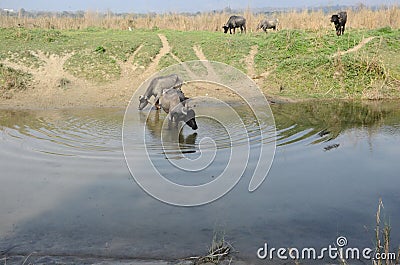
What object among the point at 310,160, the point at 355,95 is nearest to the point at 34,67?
the point at 355,95

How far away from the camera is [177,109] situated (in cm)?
956

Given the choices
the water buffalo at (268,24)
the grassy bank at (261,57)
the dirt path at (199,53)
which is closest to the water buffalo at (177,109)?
the grassy bank at (261,57)

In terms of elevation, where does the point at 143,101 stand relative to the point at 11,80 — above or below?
below

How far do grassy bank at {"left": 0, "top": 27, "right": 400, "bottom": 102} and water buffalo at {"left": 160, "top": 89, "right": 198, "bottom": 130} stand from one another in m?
4.87

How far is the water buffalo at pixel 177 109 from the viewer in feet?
30.6

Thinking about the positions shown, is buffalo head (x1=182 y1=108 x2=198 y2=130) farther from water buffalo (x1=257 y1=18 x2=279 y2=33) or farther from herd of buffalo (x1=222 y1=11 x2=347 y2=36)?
water buffalo (x1=257 y1=18 x2=279 y2=33)

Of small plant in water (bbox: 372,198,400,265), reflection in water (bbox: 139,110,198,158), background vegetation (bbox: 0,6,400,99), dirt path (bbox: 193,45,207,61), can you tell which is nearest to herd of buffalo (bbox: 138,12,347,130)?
reflection in water (bbox: 139,110,198,158)

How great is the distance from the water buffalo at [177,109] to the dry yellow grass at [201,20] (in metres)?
14.2

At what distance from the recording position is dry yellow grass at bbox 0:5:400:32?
23.5 metres

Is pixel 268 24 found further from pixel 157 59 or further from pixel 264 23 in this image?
pixel 157 59

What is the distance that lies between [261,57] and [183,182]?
36.3 ft

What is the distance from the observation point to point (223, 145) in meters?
7.99

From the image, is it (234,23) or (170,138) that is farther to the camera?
(234,23)

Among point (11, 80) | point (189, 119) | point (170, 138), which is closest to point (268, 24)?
point (11, 80)
